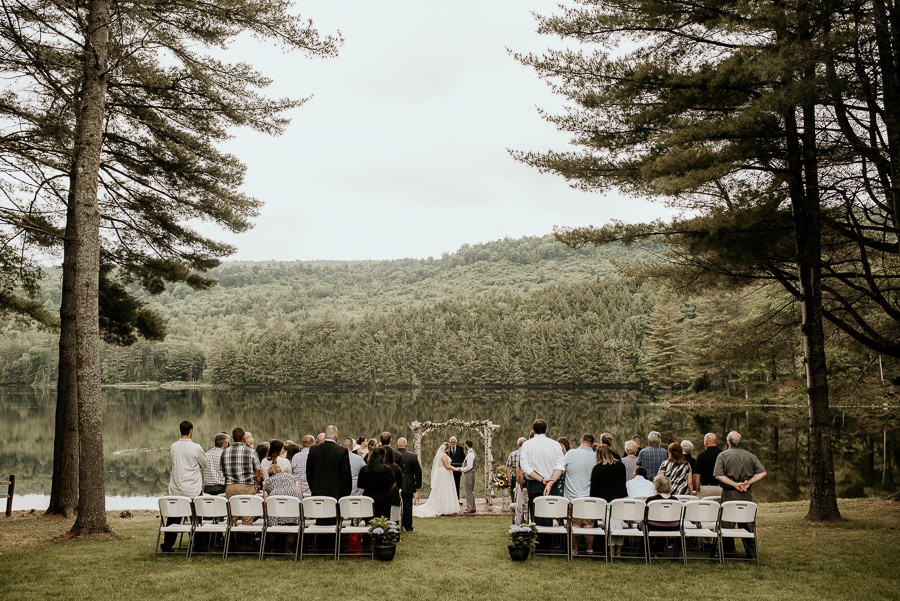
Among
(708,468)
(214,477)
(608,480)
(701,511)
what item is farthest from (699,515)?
(214,477)

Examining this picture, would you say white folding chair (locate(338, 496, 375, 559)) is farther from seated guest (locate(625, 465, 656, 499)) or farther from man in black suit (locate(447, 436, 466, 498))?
man in black suit (locate(447, 436, 466, 498))

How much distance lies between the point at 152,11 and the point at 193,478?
Answer: 643 centimetres

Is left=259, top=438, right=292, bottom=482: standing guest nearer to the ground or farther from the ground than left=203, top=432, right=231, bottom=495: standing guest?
farther from the ground

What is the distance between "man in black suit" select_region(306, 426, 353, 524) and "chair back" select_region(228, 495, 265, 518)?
0.86 metres

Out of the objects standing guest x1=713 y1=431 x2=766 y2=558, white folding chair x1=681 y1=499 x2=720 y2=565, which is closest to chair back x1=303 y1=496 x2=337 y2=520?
white folding chair x1=681 y1=499 x2=720 y2=565

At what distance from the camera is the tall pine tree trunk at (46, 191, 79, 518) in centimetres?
1206

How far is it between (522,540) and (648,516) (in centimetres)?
144

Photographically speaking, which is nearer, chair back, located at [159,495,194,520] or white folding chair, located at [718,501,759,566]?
white folding chair, located at [718,501,759,566]

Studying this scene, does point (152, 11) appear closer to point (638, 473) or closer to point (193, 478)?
point (193, 478)

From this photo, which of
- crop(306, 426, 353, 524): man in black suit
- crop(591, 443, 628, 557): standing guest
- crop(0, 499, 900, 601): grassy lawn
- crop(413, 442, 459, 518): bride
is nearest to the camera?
crop(0, 499, 900, 601): grassy lawn

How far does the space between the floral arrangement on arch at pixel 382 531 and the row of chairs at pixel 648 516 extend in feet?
5.44

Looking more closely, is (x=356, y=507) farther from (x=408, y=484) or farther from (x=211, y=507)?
(x=408, y=484)

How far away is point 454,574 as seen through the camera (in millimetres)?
7406

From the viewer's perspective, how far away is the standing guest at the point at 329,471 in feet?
29.0
